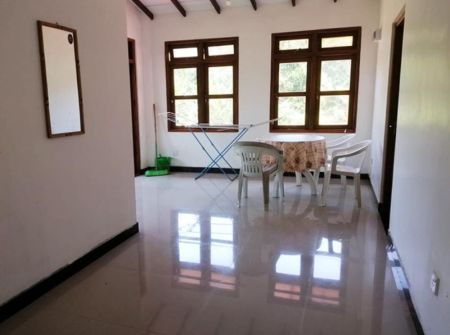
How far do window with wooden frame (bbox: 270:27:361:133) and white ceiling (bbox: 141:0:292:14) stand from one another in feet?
2.11

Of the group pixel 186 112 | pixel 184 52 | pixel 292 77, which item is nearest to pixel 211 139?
pixel 186 112

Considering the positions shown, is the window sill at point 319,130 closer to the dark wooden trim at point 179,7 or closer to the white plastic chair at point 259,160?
the white plastic chair at point 259,160

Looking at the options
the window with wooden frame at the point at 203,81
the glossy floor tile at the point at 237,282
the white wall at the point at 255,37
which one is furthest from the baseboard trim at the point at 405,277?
the window with wooden frame at the point at 203,81

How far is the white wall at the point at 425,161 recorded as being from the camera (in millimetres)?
1660

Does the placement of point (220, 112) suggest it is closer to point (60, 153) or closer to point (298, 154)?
point (298, 154)

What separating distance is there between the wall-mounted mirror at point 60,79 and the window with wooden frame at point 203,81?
381 cm

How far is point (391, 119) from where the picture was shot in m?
3.71

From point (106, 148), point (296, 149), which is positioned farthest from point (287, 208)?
point (106, 148)

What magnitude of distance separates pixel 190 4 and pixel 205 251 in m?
4.52

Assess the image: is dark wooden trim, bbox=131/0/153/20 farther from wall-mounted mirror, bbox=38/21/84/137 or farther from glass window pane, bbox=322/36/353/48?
wall-mounted mirror, bbox=38/21/84/137

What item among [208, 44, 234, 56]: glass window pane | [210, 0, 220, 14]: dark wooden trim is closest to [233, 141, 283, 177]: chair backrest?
[208, 44, 234, 56]: glass window pane

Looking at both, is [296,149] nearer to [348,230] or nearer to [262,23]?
[348,230]

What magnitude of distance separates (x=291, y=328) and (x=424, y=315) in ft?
2.30

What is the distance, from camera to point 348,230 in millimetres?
3453
